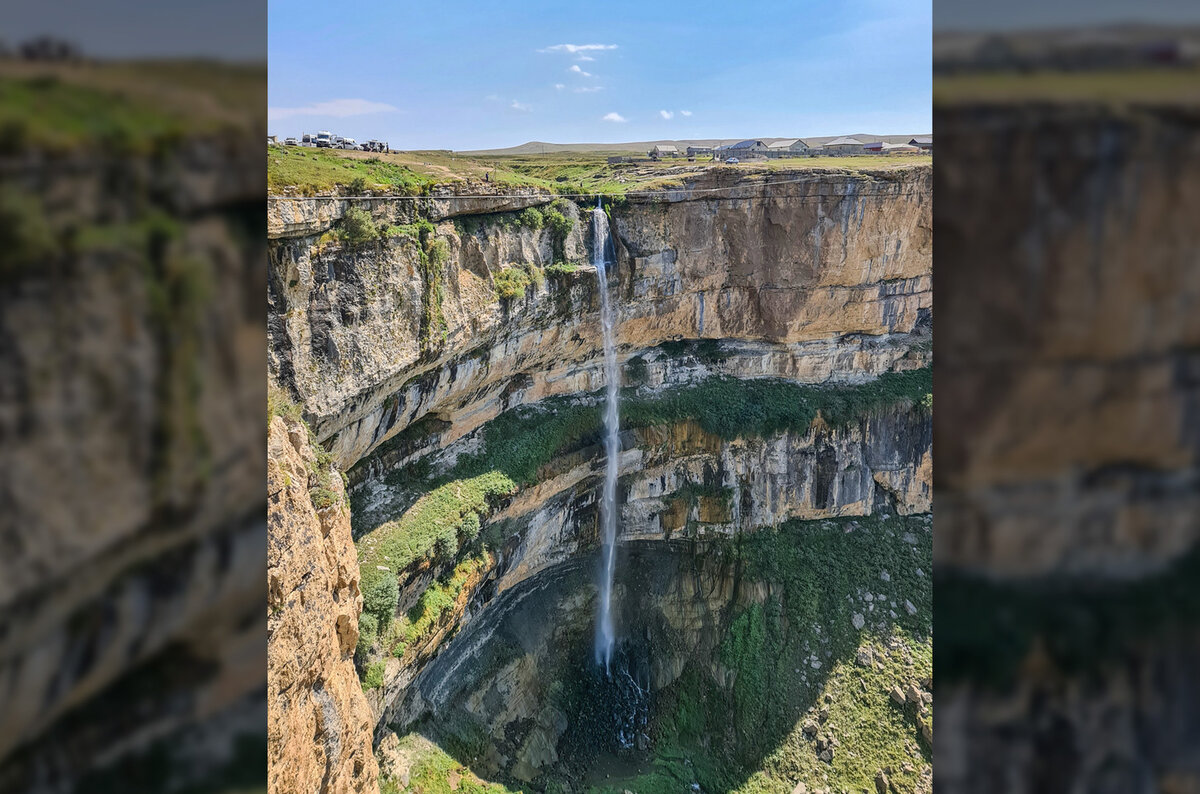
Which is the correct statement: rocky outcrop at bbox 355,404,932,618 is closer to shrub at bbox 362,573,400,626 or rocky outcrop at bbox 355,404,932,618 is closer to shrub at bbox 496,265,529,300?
shrub at bbox 496,265,529,300

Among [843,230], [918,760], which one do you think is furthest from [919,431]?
[918,760]

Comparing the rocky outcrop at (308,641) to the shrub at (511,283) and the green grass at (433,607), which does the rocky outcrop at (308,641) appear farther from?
the shrub at (511,283)
